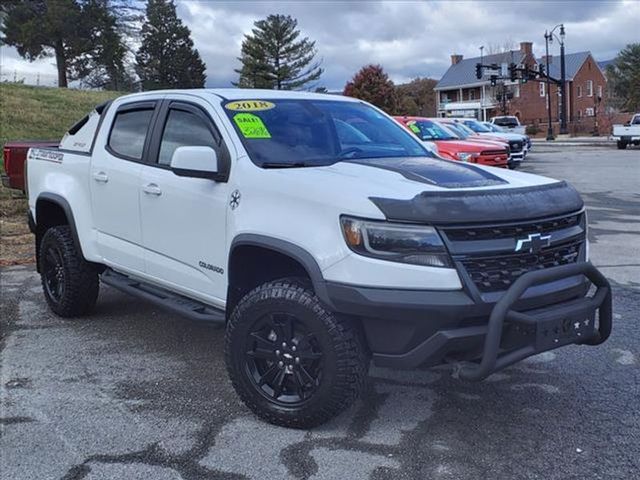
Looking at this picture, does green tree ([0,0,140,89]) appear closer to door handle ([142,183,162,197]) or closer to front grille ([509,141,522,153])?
front grille ([509,141,522,153])

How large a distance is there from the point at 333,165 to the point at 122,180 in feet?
5.76

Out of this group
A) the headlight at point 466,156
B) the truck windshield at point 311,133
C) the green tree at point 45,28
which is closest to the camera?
the truck windshield at point 311,133

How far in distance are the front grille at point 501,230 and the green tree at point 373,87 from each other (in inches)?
1925

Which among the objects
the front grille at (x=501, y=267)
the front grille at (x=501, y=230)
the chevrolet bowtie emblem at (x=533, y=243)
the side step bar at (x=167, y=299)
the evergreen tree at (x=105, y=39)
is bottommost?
the side step bar at (x=167, y=299)

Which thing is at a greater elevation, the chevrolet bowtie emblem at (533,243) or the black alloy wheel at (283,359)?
the chevrolet bowtie emblem at (533,243)

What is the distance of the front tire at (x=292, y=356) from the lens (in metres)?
3.47

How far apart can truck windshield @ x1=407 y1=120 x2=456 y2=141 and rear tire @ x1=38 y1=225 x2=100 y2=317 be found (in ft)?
33.2

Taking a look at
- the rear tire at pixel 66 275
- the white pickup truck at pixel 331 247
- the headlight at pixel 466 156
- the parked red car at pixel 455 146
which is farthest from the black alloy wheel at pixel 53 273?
the headlight at pixel 466 156

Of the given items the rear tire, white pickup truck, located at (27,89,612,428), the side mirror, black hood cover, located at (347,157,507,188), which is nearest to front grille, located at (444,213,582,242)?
white pickup truck, located at (27,89,612,428)

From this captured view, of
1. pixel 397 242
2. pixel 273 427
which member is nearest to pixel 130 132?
pixel 273 427

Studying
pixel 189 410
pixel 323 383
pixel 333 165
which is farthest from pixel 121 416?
pixel 333 165

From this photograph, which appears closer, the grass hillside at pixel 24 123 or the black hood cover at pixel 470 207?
the black hood cover at pixel 470 207

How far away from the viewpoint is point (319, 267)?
11.3 feet

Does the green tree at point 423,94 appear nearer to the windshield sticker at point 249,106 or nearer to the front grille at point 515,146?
the front grille at point 515,146
